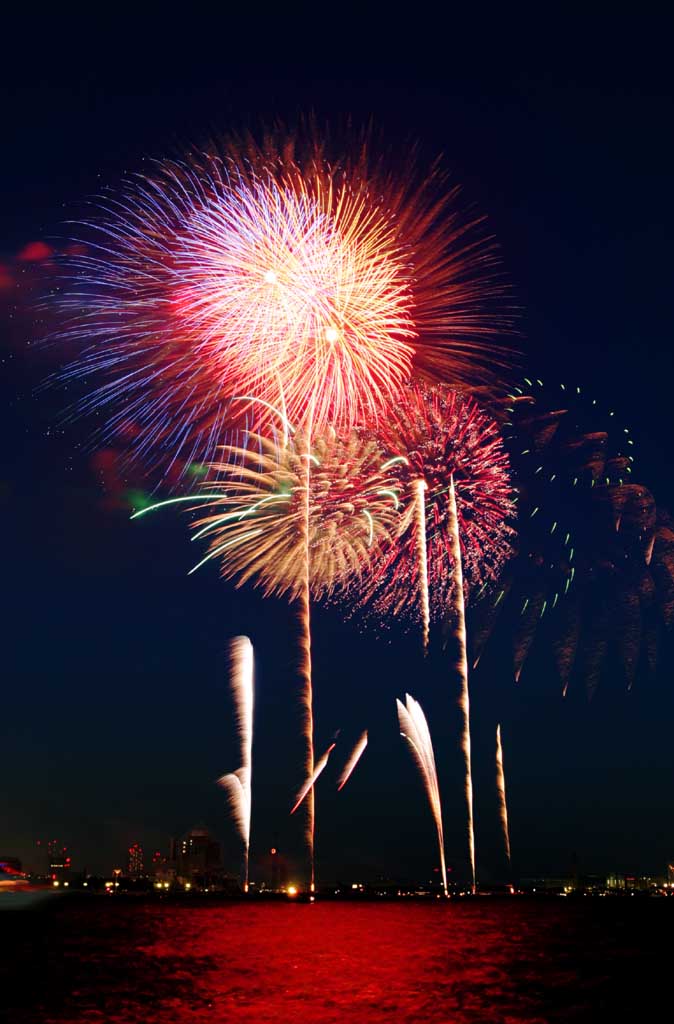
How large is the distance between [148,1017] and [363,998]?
7.64m

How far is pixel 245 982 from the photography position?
37594 millimetres

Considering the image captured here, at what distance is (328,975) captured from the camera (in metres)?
39.2

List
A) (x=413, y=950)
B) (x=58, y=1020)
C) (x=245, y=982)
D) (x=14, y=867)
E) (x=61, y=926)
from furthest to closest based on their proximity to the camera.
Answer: (x=14, y=867), (x=61, y=926), (x=413, y=950), (x=245, y=982), (x=58, y=1020)

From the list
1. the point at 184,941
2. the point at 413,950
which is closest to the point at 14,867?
the point at 184,941

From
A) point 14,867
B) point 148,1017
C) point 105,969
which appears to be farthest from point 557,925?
point 14,867

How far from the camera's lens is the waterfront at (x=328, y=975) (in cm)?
→ 3030

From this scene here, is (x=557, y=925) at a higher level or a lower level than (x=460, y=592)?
lower

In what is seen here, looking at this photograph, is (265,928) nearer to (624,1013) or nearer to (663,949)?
(663,949)

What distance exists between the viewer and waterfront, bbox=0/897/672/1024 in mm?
30297

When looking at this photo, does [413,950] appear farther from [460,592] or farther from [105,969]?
[460,592]

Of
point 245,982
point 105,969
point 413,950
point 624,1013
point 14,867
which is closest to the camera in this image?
point 624,1013

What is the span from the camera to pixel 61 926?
256 ft

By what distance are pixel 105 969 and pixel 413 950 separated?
17250mm

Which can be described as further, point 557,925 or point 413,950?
point 557,925
